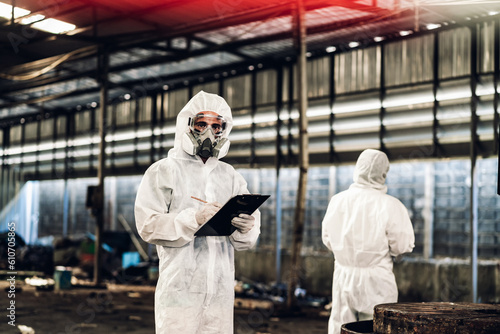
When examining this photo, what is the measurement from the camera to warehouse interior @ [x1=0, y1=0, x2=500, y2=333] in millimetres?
8984

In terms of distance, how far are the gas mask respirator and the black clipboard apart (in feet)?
1.55

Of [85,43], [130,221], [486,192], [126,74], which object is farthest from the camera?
[130,221]

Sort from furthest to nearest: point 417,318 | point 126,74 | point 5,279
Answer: point 126,74 < point 5,279 < point 417,318

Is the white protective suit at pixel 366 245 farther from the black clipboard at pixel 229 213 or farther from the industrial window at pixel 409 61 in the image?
the industrial window at pixel 409 61

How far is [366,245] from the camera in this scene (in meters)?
4.80

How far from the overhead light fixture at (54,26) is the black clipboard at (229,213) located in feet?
27.8

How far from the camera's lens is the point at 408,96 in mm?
9867

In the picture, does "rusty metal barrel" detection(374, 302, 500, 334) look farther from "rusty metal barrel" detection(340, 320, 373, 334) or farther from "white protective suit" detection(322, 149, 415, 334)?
"white protective suit" detection(322, 149, 415, 334)

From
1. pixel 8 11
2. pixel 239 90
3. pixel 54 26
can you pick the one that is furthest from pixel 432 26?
pixel 8 11

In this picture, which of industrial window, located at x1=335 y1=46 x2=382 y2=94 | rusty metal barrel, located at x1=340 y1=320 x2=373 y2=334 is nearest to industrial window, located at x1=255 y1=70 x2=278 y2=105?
industrial window, located at x1=335 y1=46 x2=382 y2=94

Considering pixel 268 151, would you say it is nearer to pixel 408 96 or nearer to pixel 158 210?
pixel 408 96

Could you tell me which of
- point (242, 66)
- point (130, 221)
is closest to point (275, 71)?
point (242, 66)

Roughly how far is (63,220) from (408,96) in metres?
11.8

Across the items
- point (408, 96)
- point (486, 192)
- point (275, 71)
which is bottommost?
point (486, 192)
